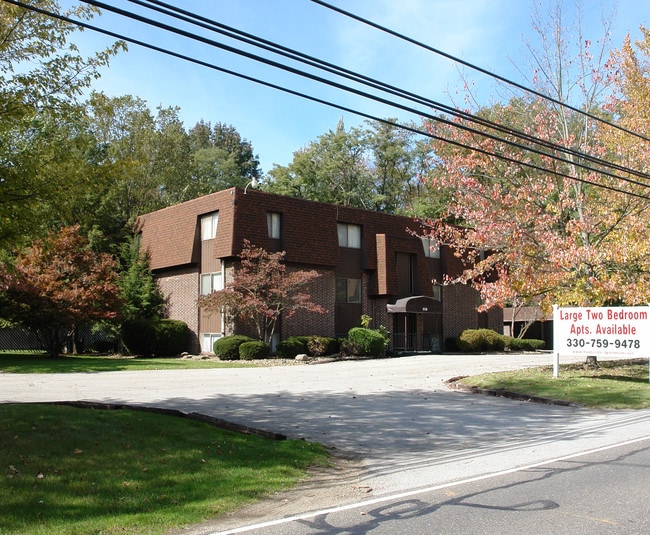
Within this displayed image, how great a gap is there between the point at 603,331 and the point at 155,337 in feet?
66.5

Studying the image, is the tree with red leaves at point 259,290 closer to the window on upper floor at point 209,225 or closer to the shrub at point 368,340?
the window on upper floor at point 209,225

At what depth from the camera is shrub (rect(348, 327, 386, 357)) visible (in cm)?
3031

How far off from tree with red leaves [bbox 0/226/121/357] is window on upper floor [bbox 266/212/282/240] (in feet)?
24.5

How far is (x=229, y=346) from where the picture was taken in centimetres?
2688

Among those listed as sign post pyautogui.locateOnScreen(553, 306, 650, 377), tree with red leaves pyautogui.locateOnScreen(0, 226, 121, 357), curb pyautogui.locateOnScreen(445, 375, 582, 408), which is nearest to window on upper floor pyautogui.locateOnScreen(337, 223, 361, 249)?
tree with red leaves pyautogui.locateOnScreen(0, 226, 121, 357)

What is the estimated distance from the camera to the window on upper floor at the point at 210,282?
30.1 m

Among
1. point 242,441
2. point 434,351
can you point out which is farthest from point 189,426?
point 434,351

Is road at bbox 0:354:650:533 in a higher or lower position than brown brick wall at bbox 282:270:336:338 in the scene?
lower

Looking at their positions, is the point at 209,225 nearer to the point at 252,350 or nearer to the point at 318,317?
the point at 318,317

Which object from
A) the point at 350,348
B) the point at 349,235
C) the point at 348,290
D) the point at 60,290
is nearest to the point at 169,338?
the point at 60,290

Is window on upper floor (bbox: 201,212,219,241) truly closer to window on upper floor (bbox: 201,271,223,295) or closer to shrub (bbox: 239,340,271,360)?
window on upper floor (bbox: 201,271,223,295)

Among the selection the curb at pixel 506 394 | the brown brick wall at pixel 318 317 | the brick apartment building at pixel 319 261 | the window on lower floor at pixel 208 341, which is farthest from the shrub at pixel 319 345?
the curb at pixel 506 394

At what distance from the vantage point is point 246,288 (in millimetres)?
27484

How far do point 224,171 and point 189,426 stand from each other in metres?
53.2
